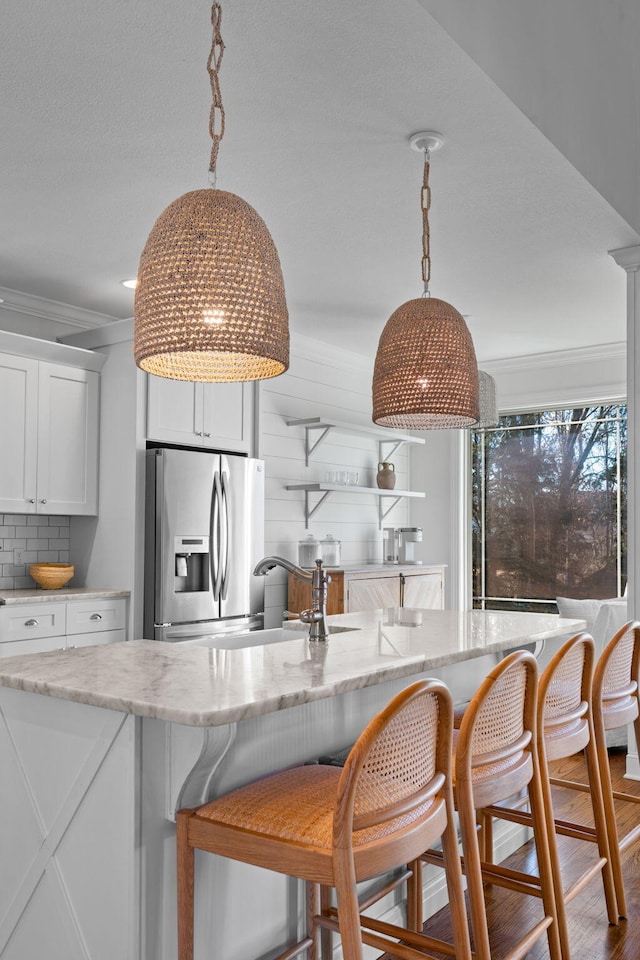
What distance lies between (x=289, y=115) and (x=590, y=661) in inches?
81.2

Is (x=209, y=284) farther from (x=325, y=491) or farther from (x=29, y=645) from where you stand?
(x=325, y=491)

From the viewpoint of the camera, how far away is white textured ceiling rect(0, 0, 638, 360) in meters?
2.36

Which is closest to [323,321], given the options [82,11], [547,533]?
[547,533]

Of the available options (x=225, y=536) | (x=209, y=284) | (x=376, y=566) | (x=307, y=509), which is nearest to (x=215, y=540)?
(x=225, y=536)

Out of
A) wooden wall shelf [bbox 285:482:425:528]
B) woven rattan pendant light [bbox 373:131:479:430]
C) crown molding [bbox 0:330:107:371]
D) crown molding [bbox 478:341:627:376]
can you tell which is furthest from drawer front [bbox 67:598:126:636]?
crown molding [bbox 478:341:627:376]

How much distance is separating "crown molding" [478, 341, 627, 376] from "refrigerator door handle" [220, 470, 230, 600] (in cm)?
284

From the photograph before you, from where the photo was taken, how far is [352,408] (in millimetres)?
6477

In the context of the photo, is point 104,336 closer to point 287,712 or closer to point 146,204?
point 146,204

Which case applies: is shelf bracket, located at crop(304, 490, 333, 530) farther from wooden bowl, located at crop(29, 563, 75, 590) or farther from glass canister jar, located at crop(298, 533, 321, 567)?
wooden bowl, located at crop(29, 563, 75, 590)

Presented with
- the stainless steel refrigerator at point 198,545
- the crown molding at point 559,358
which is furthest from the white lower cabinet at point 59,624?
the crown molding at point 559,358

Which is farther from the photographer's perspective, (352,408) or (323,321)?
(352,408)

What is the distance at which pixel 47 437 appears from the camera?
4.43 meters

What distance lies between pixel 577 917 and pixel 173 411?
10.3ft

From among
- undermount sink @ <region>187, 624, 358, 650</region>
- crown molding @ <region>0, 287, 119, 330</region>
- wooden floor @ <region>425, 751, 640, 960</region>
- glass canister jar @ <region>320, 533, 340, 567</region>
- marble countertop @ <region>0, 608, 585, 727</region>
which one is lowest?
wooden floor @ <region>425, 751, 640, 960</region>
